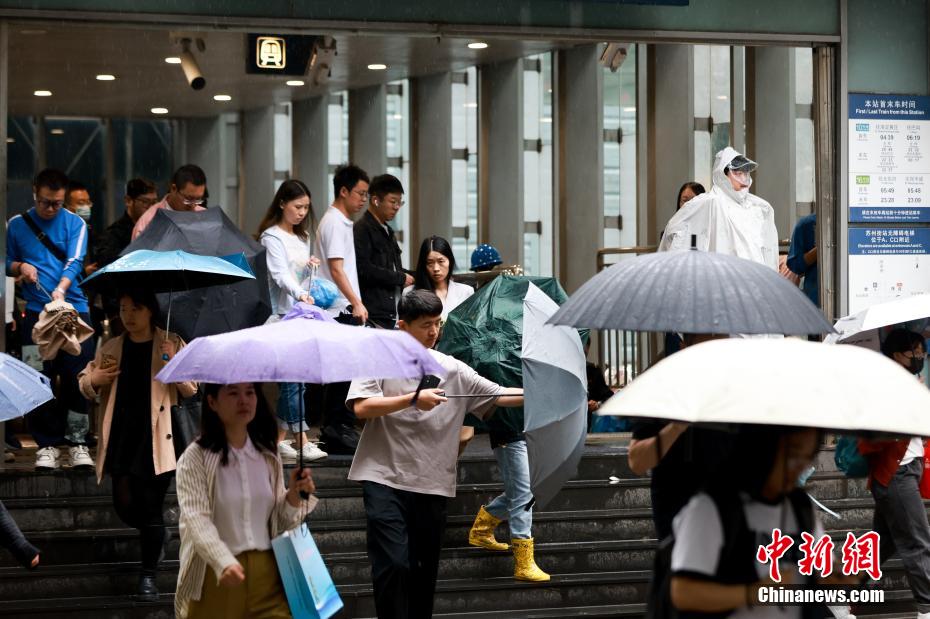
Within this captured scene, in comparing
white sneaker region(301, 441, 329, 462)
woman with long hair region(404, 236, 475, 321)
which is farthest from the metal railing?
white sneaker region(301, 441, 329, 462)

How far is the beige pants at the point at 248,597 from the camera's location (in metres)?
5.25

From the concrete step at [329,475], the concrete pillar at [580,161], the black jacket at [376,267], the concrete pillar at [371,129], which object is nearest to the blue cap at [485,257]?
the black jacket at [376,267]

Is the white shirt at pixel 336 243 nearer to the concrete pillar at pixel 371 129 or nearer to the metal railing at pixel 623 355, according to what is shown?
the metal railing at pixel 623 355

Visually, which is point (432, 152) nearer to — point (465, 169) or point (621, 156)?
point (465, 169)

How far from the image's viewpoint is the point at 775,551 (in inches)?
157

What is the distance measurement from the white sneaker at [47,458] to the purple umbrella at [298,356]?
3.89 m

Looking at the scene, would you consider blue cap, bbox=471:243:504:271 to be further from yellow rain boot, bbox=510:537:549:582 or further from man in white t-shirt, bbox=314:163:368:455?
yellow rain boot, bbox=510:537:549:582

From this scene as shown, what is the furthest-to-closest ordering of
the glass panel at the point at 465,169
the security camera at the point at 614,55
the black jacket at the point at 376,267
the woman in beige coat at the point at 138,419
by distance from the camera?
the glass panel at the point at 465,169 → the security camera at the point at 614,55 → the black jacket at the point at 376,267 → the woman in beige coat at the point at 138,419

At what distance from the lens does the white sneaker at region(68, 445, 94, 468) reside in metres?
9.06

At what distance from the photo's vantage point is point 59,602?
7844mm

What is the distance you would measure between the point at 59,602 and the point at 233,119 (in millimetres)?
14060

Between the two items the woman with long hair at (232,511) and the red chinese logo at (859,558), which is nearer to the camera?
the red chinese logo at (859,558)

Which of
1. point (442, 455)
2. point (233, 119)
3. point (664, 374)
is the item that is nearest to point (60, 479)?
point (442, 455)

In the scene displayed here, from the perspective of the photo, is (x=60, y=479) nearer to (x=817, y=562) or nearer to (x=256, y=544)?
(x=256, y=544)
